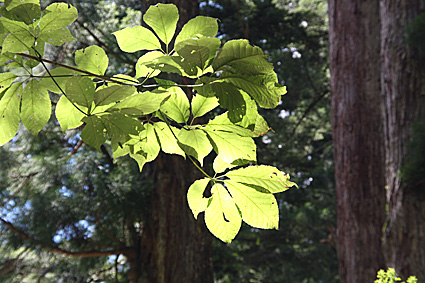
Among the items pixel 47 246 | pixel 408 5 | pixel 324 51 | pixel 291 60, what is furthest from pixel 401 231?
pixel 324 51

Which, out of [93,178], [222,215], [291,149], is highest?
[291,149]

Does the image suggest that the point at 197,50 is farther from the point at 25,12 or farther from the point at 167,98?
the point at 25,12

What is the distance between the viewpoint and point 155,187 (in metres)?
2.70

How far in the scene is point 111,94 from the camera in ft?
1.40

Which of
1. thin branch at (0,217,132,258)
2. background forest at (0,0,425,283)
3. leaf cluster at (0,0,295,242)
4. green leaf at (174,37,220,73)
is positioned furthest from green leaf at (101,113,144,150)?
thin branch at (0,217,132,258)

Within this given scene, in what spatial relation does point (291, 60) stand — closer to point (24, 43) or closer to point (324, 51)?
point (324, 51)

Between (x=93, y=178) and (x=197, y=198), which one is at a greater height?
(x=93, y=178)

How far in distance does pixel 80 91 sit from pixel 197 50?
0.14 meters

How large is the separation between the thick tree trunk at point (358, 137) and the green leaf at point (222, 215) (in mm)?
2869

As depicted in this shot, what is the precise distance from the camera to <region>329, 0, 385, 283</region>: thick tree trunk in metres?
3.09

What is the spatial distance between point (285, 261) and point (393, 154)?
3.91m

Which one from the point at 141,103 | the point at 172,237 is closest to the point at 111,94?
the point at 141,103

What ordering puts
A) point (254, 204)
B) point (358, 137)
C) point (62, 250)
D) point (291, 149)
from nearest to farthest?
point (254, 204), point (62, 250), point (358, 137), point (291, 149)

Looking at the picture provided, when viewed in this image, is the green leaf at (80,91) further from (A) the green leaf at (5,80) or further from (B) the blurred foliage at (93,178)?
(B) the blurred foliage at (93,178)
